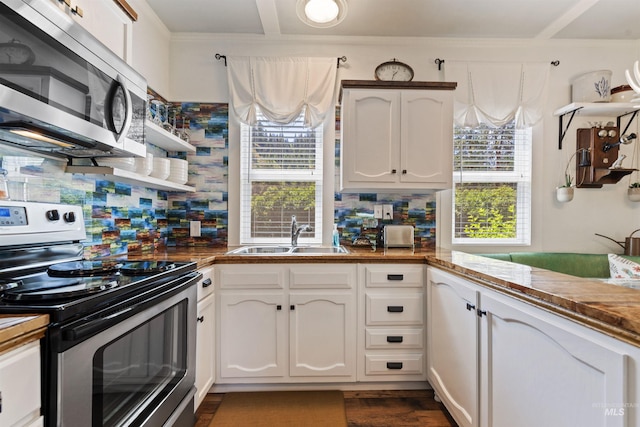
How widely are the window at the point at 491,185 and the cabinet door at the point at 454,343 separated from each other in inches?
40.3

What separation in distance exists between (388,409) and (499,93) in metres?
2.48

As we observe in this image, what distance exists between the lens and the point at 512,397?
1137mm

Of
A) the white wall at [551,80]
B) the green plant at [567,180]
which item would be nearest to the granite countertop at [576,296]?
the white wall at [551,80]

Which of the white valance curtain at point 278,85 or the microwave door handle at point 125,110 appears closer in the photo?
the microwave door handle at point 125,110

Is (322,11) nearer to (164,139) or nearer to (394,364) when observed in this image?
(164,139)

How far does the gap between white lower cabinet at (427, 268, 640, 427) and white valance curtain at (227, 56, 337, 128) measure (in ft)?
5.43

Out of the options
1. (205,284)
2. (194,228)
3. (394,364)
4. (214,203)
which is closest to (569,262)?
(394,364)

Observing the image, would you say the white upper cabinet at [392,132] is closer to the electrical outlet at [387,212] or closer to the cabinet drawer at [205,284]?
the electrical outlet at [387,212]

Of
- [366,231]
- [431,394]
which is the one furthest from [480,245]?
[431,394]

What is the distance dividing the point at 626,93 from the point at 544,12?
0.94 meters

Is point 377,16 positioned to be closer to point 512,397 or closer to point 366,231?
point 366,231

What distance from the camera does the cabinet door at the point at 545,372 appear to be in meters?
0.75

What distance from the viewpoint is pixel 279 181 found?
2.69 meters

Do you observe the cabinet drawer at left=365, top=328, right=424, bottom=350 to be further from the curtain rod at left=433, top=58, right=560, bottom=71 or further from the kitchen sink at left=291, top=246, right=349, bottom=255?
the curtain rod at left=433, top=58, right=560, bottom=71
